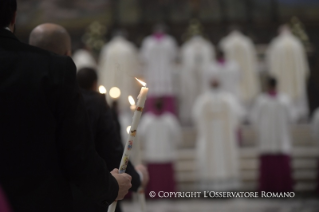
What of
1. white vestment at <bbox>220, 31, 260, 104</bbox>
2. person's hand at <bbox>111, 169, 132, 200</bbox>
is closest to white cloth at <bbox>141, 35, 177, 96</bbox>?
white vestment at <bbox>220, 31, 260, 104</bbox>

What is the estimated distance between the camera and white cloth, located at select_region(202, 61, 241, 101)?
480 inches

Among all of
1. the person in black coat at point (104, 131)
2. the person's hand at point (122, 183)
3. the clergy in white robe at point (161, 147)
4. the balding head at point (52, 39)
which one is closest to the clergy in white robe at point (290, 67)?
the clergy in white robe at point (161, 147)

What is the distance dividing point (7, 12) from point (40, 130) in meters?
0.46

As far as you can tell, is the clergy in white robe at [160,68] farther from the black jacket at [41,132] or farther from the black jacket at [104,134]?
the black jacket at [41,132]

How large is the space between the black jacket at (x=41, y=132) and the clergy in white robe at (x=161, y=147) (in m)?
8.36

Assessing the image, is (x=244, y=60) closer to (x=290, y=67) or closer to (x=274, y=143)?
(x=290, y=67)

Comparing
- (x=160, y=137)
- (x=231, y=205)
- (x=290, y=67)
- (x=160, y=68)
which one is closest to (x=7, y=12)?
(x=231, y=205)

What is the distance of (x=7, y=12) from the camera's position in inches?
83.9

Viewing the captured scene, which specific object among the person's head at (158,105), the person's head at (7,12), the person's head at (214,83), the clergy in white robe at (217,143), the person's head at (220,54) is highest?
the person's head at (7,12)

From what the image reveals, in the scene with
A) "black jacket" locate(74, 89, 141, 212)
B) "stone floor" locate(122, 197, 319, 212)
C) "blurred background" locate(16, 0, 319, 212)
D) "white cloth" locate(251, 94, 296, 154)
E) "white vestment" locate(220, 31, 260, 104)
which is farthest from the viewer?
"blurred background" locate(16, 0, 319, 212)

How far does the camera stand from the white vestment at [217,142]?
1072cm

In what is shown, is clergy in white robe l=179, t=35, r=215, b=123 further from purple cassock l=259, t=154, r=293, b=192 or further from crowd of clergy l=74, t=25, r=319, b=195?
purple cassock l=259, t=154, r=293, b=192

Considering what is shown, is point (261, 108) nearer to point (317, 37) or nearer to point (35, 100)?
point (317, 37)

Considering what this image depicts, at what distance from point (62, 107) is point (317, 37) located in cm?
1582
